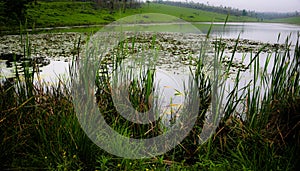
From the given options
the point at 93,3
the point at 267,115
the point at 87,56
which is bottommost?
the point at 267,115

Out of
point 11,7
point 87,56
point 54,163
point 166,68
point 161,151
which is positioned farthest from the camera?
point 11,7

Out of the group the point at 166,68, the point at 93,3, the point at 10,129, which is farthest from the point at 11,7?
the point at 93,3

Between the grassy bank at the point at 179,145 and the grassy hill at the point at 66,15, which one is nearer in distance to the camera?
the grassy bank at the point at 179,145

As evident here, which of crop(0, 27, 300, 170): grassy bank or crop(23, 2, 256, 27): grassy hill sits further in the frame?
crop(23, 2, 256, 27): grassy hill

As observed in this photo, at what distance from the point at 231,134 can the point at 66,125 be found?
157 centimetres

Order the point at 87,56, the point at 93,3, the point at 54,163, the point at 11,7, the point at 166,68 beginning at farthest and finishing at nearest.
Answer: the point at 93,3 < the point at 11,7 < the point at 166,68 < the point at 87,56 < the point at 54,163

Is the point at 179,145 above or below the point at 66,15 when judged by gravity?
below

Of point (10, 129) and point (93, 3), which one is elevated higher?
point (93, 3)

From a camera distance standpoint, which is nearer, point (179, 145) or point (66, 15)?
point (179, 145)

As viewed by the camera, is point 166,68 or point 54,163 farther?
point 166,68

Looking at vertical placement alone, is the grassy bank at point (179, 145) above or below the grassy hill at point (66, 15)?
below

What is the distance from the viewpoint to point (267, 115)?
237 cm

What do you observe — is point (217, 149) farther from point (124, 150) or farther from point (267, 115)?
point (124, 150)

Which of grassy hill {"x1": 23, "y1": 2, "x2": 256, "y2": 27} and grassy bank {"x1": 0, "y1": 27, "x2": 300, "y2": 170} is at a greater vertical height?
grassy hill {"x1": 23, "y1": 2, "x2": 256, "y2": 27}
